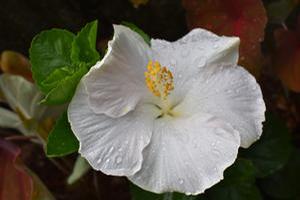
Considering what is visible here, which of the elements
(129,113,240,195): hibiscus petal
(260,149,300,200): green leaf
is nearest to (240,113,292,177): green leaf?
(260,149,300,200): green leaf

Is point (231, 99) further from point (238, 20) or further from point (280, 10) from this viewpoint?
point (280, 10)

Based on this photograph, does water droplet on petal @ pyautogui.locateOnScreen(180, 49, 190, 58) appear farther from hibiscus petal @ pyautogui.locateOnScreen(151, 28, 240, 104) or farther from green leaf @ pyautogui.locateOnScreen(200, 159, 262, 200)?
green leaf @ pyautogui.locateOnScreen(200, 159, 262, 200)

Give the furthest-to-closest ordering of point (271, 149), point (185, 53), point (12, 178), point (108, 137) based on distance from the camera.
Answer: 1. point (271, 149)
2. point (12, 178)
3. point (185, 53)
4. point (108, 137)

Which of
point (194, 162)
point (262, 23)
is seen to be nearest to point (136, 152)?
point (194, 162)

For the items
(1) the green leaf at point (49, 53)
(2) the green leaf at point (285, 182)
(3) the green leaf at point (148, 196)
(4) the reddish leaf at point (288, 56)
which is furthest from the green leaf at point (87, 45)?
(2) the green leaf at point (285, 182)

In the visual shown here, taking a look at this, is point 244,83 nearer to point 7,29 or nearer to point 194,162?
point 194,162

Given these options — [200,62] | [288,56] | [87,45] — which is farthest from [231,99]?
[288,56]
